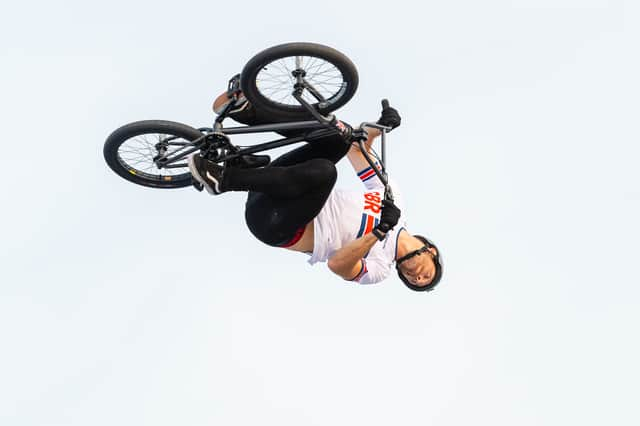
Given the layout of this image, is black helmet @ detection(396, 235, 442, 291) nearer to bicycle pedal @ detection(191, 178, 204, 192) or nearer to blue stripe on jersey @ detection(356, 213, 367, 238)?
blue stripe on jersey @ detection(356, 213, 367, 238)

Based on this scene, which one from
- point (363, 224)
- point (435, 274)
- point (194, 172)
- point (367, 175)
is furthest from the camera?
point (435, 274)

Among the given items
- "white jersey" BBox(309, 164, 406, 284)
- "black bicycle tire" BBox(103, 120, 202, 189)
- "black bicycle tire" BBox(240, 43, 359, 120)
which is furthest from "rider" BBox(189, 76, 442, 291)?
"black bicycle tire" BBox(103, 120, 202, 189)

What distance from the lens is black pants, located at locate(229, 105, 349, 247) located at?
7379 mm

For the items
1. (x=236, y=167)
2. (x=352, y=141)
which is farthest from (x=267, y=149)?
(x=352, y=141)

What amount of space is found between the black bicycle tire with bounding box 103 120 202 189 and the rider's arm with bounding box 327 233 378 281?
1.82 m

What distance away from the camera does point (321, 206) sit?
7742 mm

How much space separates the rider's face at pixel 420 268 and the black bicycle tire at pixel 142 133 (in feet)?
8.42

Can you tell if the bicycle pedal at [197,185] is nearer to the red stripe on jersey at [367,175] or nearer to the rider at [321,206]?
the rider at [321,206]

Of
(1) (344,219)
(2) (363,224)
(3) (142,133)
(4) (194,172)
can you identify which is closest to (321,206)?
(1) (344,219)

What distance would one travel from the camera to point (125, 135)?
25.5 feet

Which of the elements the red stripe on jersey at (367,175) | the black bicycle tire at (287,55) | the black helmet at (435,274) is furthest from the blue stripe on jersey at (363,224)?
the black bicycle tire at (287,55)

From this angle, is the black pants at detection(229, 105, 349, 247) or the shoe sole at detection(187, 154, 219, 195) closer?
the shoe sole at detection(187, 154, 219, 195)

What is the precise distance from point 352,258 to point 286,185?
1.08m

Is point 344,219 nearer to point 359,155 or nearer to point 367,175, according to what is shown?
point 367,175
